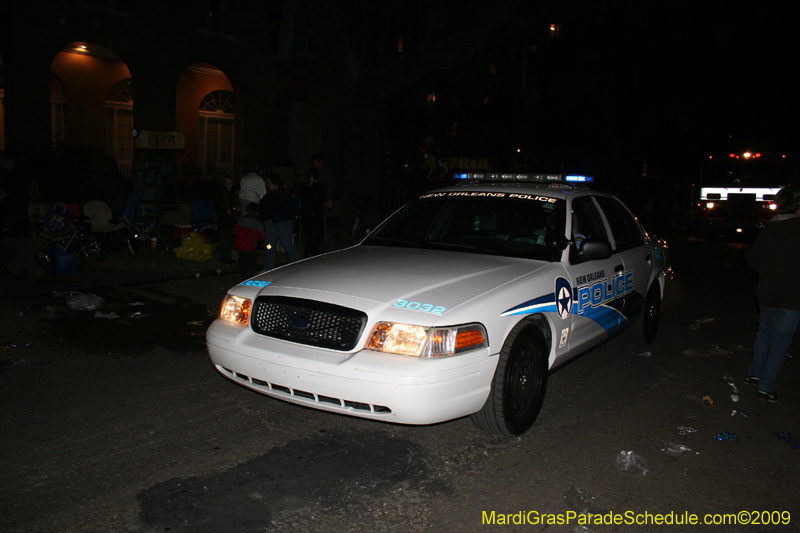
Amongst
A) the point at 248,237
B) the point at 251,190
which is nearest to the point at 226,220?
the point at 251,190

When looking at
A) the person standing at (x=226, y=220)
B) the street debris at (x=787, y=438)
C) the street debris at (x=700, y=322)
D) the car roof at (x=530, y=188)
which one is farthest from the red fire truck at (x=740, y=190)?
the street debris at (x=787, y=438)

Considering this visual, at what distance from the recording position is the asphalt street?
3.27m

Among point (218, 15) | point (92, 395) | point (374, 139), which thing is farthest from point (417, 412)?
point (218, 15)

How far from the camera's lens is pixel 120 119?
69.8 ft

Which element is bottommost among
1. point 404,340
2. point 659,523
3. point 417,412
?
point 659,523

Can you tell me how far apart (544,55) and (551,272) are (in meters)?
39.8

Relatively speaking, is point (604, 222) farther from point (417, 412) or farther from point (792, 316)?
point (417, 412)

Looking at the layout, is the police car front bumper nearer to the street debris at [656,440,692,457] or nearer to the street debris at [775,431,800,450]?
the street debris at [656,440,692,457]

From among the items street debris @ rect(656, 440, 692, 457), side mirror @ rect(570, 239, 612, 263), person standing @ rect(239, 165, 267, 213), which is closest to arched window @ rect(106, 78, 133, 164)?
person standing @ rect(239, 165, 267, 213)

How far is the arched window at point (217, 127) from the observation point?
23.4 m

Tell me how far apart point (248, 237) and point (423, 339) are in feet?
20.1

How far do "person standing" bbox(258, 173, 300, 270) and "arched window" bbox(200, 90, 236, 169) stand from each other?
14510 mm

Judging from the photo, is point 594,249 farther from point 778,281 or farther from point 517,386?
point 778,281

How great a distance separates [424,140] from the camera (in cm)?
3203
